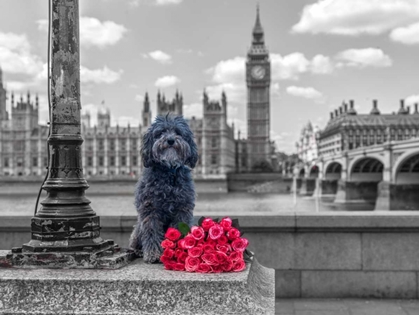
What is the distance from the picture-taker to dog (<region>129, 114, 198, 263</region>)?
3004mm

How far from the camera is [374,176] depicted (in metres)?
58.1

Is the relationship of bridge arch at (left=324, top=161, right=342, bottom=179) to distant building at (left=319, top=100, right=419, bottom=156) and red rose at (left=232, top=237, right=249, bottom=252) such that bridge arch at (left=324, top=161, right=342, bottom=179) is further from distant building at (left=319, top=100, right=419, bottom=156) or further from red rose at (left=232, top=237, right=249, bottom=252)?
red rose at (left=232, top=237, right=249, bottom=252)

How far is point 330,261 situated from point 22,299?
2.88 m

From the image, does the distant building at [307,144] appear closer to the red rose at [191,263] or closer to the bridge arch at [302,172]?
the bridge arch at [302,172]

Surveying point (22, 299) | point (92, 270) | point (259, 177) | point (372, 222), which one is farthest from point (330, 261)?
point (259, 177)

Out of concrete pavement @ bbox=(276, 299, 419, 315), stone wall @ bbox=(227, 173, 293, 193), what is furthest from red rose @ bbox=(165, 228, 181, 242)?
stone wall @ bbox=(227, 173, 293, 193)

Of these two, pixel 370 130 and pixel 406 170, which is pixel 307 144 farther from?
pixel 406 170

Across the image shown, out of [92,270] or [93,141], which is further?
[93,141]

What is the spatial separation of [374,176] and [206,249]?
191 feet

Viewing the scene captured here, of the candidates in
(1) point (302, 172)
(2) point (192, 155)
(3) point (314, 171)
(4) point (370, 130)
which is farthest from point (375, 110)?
(2) point (192, 155)

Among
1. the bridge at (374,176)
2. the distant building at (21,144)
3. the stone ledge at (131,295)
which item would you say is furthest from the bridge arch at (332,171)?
the stone ledge at (131,295)

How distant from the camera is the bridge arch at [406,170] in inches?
1628

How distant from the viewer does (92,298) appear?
2592mm

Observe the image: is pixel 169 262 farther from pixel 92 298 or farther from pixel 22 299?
pixel 22 299
